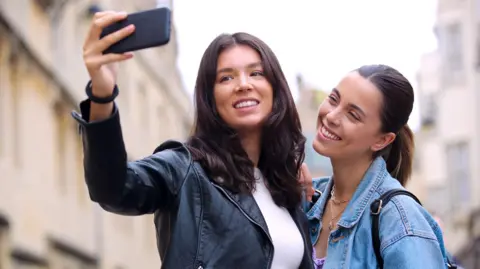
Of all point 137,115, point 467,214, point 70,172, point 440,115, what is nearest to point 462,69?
point 440,115

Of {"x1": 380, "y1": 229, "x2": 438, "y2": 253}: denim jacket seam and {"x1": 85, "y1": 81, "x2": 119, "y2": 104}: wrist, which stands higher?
{"x1": 85, "y1": 81, "x2": 119, "y2": 104}: wrist

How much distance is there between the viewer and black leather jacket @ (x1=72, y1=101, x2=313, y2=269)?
3.36 m

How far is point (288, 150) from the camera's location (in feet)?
13.3

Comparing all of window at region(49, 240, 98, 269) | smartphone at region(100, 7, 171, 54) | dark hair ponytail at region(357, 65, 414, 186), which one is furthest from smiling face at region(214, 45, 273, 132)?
window at region(49, 240, 98, 269)

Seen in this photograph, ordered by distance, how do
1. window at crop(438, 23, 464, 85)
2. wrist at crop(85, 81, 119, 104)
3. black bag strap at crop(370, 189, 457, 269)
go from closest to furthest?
wrist at crop(85, 81, 119, 104), black bag strap at crop(370, 189, 457, 269), window at crop(438, 23, 464, 85)

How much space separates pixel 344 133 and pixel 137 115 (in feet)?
86.0

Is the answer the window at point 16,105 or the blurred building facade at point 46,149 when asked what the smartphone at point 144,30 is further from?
the window at point 16,105

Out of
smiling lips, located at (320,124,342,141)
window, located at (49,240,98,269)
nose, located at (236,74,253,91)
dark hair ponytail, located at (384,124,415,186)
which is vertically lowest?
window, located at (49,240,98,269)

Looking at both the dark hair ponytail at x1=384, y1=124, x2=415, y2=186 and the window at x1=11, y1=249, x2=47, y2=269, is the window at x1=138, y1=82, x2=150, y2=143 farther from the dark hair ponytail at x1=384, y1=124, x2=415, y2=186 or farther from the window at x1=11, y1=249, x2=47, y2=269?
the dark hair ponytail at x1=384, y1=124, x2=415, y2=186

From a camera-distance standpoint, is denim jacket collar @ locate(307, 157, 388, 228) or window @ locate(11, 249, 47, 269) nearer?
denim jacket collar @ locate(307, 157, 388, 228)

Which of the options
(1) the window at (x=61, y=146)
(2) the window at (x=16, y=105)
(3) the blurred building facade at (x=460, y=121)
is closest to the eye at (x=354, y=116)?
(2) the window at (x=16, y=105)

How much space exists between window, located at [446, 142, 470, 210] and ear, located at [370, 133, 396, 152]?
113 ft

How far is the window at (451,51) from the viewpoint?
38.4 metres

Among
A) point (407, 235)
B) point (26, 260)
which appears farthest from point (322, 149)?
point (26, 260)
